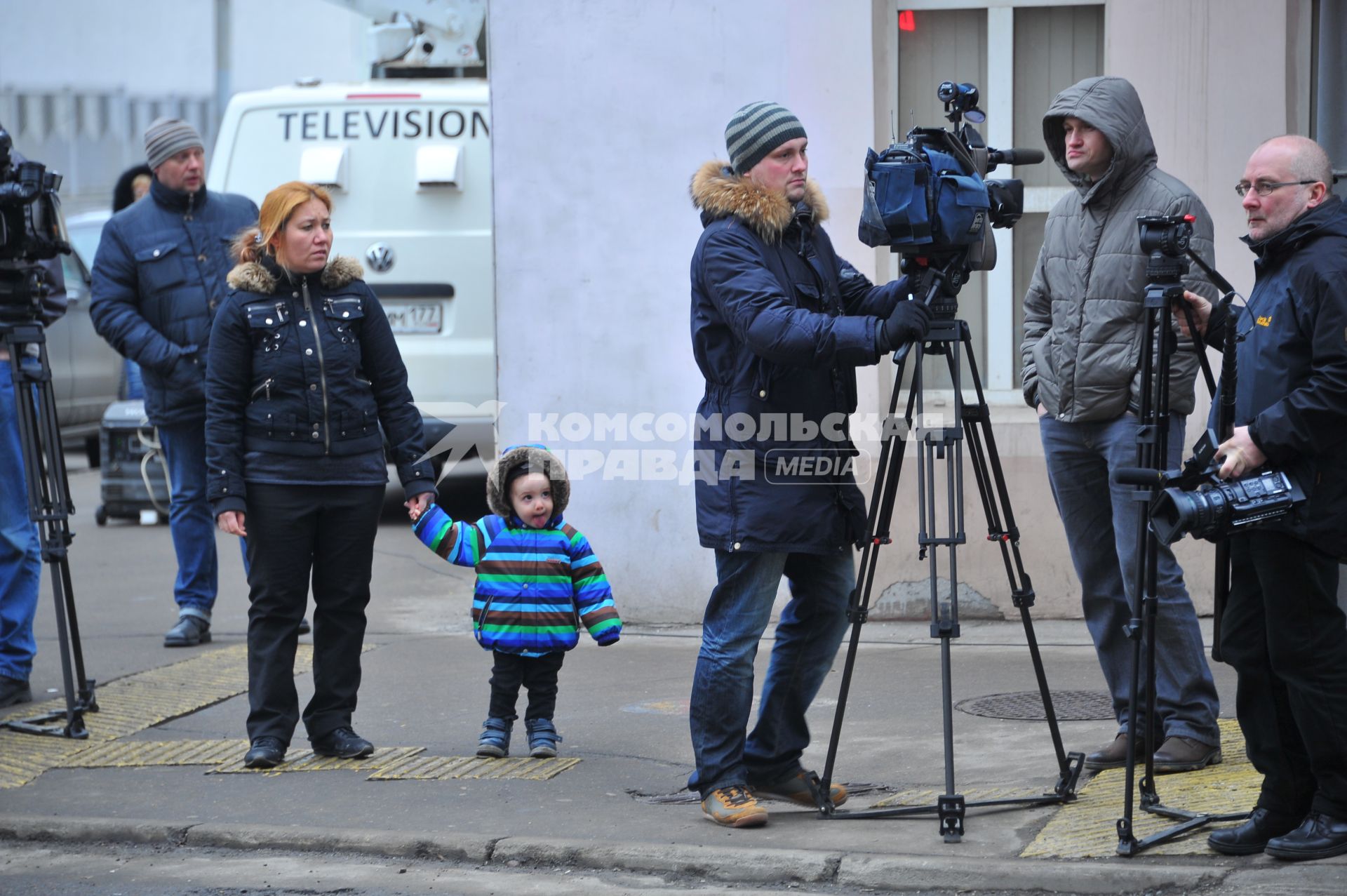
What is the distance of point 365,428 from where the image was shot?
639 cm

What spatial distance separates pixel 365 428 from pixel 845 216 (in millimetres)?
2981

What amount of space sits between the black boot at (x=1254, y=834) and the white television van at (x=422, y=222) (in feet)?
24.1

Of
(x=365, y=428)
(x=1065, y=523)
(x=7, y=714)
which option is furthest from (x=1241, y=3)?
(x=7, y=714)

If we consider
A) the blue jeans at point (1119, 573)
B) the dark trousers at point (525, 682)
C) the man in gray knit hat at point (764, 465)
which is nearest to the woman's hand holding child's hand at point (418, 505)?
the dark trousers at point (525, 682)

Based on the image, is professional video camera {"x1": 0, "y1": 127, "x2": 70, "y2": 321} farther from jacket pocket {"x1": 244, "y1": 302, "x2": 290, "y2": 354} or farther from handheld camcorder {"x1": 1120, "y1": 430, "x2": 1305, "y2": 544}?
handheld camcorder {"x1": 1120, "y1": 430, "x2": 1305, "y2": 544}

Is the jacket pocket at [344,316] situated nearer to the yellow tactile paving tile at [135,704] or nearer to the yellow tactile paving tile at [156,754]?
the yellow tactile paving tile at [156,754]

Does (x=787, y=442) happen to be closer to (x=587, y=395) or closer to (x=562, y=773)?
(x=562, y=773)

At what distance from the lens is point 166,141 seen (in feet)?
28.0

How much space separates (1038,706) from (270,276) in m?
3.37

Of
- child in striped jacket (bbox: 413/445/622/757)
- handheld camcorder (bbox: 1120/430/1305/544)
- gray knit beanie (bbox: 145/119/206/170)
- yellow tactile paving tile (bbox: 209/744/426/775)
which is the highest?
gray knit beanie (bbox: 145/119/206/170)

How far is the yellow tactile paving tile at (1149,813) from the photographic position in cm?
490

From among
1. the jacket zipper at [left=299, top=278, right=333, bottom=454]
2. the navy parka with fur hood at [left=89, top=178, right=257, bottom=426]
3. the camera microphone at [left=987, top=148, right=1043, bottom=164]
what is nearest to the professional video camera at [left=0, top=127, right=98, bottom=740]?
the jacket zipper at [left=299, top=278, right=333, bottom=454]

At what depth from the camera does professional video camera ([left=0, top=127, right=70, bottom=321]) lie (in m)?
6.79

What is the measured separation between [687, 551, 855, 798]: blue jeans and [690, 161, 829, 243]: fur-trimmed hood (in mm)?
1020
